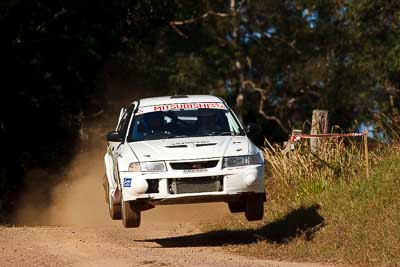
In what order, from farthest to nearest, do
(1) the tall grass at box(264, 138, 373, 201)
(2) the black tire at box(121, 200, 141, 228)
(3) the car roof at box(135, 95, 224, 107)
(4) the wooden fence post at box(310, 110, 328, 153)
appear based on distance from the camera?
1. (4) the wooden fence post at box(310, 110, 328, 153)
2. (1) the tall grass at box(264, 138, 373, 201)
3. (3) the car roof at box(135, 95, 224, 107)
4. (2) the black tire at box(121, 200, 141, 228)

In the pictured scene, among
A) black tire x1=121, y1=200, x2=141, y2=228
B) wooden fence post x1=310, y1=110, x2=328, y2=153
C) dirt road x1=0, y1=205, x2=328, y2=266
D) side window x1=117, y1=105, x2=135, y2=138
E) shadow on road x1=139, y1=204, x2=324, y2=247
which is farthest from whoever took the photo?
wooden fence post x1=310, y1=110, x2=328, y2=153

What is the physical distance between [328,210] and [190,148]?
2.90 m

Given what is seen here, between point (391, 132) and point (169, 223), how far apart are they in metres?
4.21

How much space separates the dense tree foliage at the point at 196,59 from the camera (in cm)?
2812

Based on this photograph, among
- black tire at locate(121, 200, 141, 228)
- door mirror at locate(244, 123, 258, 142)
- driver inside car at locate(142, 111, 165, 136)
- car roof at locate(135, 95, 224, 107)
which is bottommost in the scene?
black tire at locate(121, 200, 141, 228)

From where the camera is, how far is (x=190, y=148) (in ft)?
40.7

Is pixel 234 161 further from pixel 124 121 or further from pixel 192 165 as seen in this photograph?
pixel 124 121

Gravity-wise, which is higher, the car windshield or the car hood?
the car windshield

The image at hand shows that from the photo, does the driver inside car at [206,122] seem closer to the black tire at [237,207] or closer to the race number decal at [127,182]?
the black tire at [237,207]

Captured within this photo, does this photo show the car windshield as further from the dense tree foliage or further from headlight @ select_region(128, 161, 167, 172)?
the dense tree foliage

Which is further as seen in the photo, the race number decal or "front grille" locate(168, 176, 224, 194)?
the race number decal

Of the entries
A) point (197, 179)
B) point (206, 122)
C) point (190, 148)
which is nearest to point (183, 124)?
point (206, 122)

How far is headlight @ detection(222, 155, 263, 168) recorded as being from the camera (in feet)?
40.4

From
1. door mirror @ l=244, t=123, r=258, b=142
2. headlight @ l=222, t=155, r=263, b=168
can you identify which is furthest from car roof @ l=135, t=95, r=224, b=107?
headlight @ l=222, t=155, r=263, b=168
